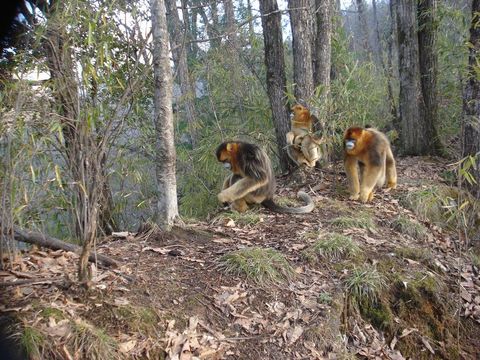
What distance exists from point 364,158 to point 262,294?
3096 mm

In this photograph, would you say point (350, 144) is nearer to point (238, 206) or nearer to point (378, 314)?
point (238, 206)

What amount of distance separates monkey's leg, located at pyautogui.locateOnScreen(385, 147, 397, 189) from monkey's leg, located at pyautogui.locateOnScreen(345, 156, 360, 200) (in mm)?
577

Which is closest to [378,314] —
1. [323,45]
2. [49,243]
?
[49,243]

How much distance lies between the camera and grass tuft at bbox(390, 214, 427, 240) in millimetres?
5305

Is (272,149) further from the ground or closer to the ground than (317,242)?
further from the ground

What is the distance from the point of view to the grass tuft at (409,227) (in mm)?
5305

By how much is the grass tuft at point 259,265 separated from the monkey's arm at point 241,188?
150 cm

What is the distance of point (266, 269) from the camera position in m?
3.87

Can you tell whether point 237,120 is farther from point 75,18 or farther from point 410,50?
point 75,18

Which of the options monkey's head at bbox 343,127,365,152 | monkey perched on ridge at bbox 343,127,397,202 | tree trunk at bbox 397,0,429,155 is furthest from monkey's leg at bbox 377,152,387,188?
tree trunk at bbox 397,0,429,155

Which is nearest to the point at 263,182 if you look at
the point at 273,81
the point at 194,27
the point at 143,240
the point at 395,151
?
the point at 143,240

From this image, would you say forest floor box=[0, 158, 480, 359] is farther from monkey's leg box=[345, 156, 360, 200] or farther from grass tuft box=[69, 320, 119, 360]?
monkey's leg box=[345, 156, 360, 200]

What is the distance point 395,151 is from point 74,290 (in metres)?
7.14

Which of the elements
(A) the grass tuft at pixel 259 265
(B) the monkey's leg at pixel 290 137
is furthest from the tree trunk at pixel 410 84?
(A) the grass tuft at pixel 259 265
